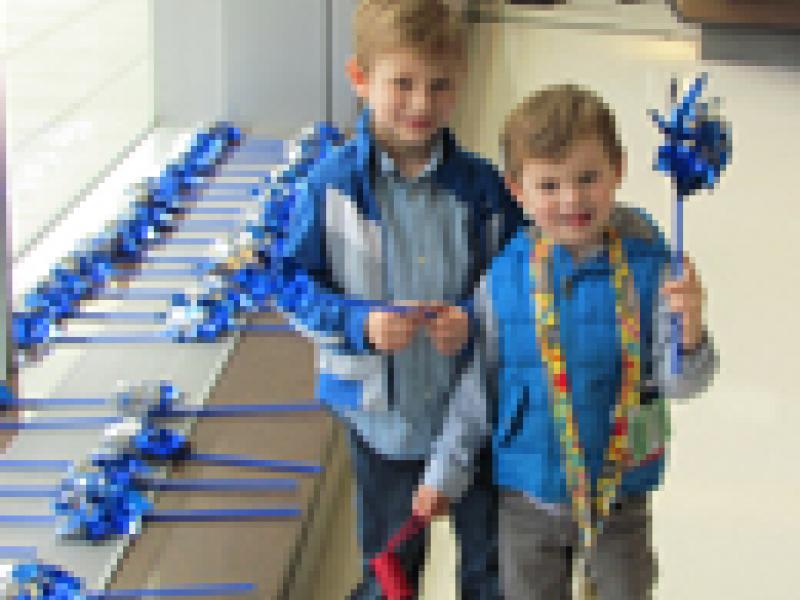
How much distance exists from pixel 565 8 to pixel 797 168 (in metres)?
1.84

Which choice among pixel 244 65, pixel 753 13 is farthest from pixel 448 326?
pixel 753 13

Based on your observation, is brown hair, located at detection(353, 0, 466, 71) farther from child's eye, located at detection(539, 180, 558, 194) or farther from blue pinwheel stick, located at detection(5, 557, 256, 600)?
blue pinwheel stick, located at detection(5, 557, 256, 600)

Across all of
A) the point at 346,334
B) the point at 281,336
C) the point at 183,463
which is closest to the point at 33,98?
the point at 281,336

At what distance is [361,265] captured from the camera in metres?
1.75

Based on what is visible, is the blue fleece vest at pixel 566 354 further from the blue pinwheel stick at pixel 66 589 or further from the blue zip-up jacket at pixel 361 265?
the blue pinwheel stick at pixel 66 589

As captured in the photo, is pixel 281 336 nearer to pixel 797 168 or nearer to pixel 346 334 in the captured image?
pixel 797 168

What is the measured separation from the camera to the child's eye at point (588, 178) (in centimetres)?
161

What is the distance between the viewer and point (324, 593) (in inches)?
97.0

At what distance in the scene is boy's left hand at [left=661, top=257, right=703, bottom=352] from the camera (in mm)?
1609

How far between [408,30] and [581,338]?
0.30 meters

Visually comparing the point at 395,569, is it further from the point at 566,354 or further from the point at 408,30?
the point at 408,30

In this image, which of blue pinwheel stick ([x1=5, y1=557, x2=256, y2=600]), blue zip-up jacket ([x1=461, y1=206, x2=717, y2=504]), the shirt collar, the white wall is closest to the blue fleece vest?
blue zip-up jacket ([x1=461, y1=206, x2=717, y2=504])

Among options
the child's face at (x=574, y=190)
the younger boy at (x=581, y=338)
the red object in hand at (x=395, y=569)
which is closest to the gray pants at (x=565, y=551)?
the younger boy at (x=581, y=338)

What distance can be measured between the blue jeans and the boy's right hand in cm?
20
